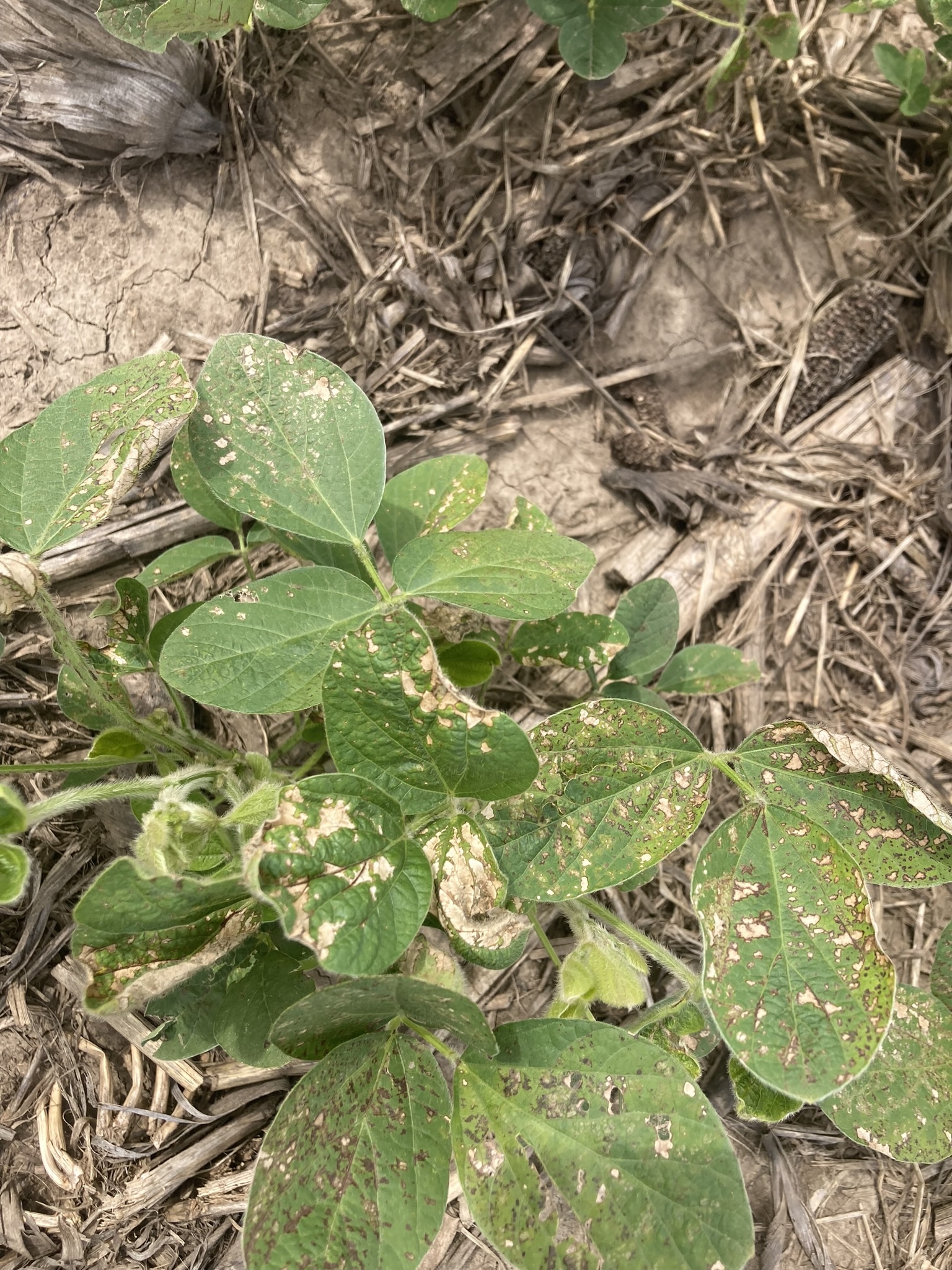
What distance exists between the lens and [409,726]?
1229mm

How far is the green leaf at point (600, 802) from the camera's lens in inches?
51.4

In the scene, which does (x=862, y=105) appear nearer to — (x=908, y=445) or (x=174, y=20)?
(x=908, y=445)

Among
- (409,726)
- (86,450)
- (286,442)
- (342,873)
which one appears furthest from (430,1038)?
(86,450)

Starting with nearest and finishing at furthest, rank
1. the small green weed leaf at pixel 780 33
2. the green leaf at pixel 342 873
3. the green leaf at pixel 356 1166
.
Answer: the green leaf at pixel 342 873, the green leaf at pixel 356 1166, the small green weed leaf at pixel 780 33

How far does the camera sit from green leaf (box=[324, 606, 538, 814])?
118 centimetres

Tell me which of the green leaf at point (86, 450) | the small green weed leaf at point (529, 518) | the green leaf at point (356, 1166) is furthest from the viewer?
the small green weed leaf at point (529, 518)

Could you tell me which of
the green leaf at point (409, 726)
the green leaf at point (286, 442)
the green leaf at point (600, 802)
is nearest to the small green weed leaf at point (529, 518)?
the green leaf at point (286, 442)

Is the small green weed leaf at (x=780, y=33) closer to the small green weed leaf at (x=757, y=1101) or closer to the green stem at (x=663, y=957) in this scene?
the green stem at (x=663, y=957)

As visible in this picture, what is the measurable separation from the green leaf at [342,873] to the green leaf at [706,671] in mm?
992

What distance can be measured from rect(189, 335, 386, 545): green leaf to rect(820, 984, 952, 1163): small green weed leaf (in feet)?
4.21

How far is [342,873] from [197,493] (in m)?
0.97

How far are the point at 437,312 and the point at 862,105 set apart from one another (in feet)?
4.65

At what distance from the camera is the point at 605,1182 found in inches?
45.2

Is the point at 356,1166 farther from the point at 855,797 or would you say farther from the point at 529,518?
the point at 529,518
